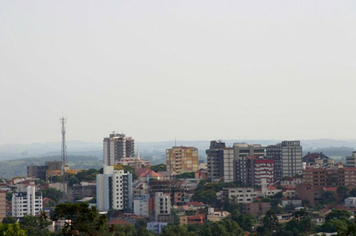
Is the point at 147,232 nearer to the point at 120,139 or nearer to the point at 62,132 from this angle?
the point at 62,132

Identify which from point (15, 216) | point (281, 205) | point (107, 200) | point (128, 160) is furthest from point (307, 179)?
point (128, 160)

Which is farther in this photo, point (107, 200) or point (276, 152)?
point (276, 152)

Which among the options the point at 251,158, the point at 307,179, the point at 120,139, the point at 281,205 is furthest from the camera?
the point at 120,139

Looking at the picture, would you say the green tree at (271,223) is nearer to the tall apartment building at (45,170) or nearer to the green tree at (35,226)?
the green tree at (35,226)

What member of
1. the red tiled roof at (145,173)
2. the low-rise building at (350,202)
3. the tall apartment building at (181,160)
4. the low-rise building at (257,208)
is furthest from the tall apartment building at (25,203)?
the tall apartment building at (181,160)

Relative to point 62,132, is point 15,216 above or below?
Answer: below

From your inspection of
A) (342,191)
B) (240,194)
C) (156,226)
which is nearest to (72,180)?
(240,194)

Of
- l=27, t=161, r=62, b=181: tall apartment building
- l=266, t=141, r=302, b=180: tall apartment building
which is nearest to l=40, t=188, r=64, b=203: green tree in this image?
l=27, t=161, r=62, b=181: tall apartment building

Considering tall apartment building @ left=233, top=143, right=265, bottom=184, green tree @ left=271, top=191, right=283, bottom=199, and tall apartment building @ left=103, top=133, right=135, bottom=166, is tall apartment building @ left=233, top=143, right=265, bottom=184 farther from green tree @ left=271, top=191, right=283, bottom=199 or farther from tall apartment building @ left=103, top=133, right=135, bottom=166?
tall apartment building @ left=103, top=133, right=135, bottom=166
